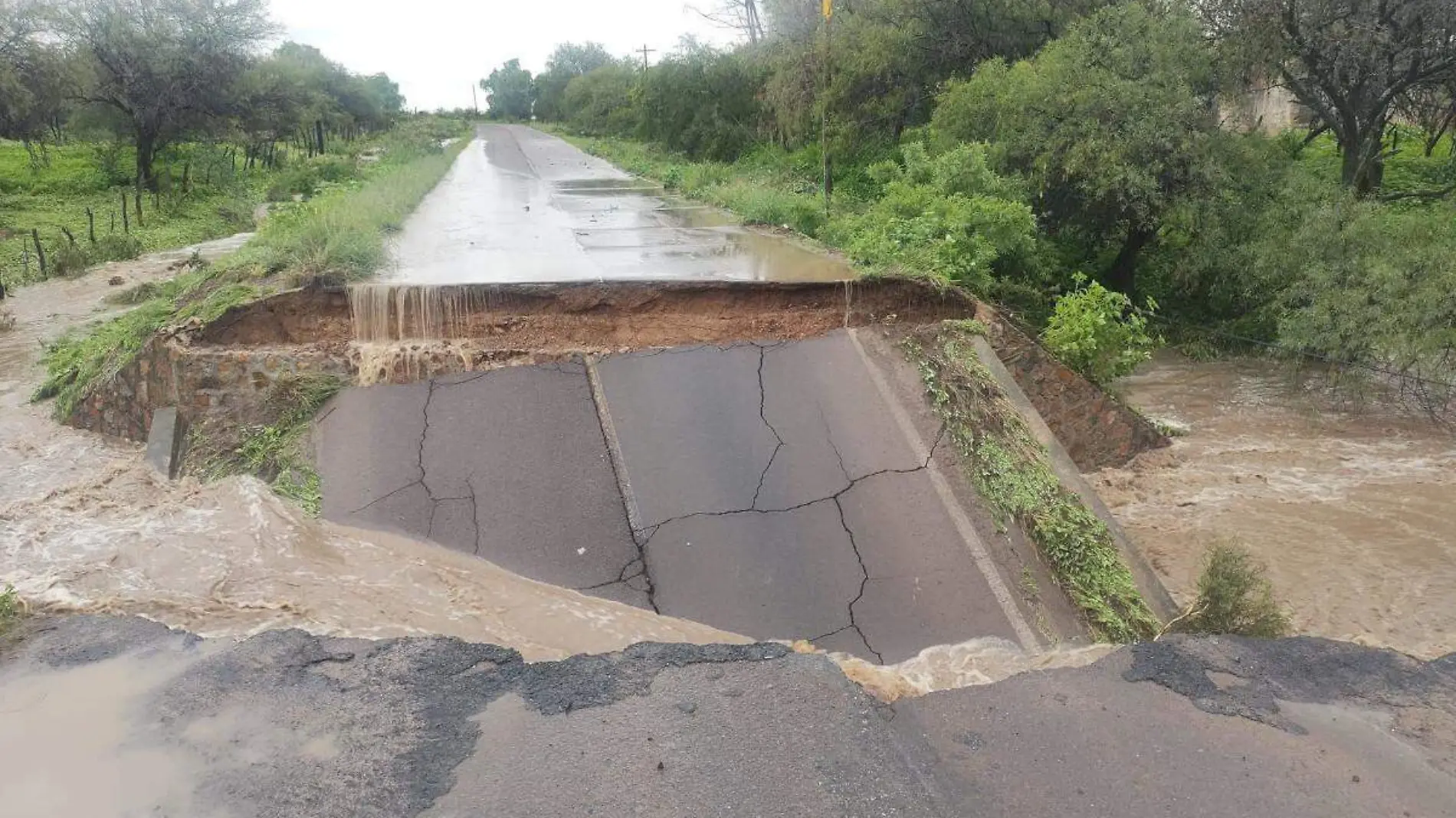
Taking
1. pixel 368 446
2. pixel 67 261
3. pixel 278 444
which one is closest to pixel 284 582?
pixel 368 446

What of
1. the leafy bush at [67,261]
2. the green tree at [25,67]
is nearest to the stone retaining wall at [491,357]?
the leafy bush at [67,261]

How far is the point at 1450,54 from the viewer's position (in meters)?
13.6

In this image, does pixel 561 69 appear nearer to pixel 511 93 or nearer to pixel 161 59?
pixel 511 93

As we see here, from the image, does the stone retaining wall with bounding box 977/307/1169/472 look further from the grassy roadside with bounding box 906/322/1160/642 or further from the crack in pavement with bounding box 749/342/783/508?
the crack in pavement with bounding box 749/342/783/508

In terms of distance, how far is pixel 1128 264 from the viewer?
46.0ft

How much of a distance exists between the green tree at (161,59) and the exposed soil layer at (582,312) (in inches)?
828

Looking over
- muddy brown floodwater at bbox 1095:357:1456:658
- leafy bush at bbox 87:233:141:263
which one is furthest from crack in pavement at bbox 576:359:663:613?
leafy bush at bbox 87:233:141:263

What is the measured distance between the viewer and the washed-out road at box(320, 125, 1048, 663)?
215 inches

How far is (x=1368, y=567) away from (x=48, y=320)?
1692 cm

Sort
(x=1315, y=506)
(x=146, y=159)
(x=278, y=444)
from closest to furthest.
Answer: (x=278, y=444), (x=1315, y=506), (x=146, y=159)

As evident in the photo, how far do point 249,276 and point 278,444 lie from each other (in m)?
2.26

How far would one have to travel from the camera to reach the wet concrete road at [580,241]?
28.4 ft

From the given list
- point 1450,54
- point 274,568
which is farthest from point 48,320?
point 1450,54

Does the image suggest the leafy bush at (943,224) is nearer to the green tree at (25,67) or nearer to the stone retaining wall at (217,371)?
the stone retaining wall at (217,371)
